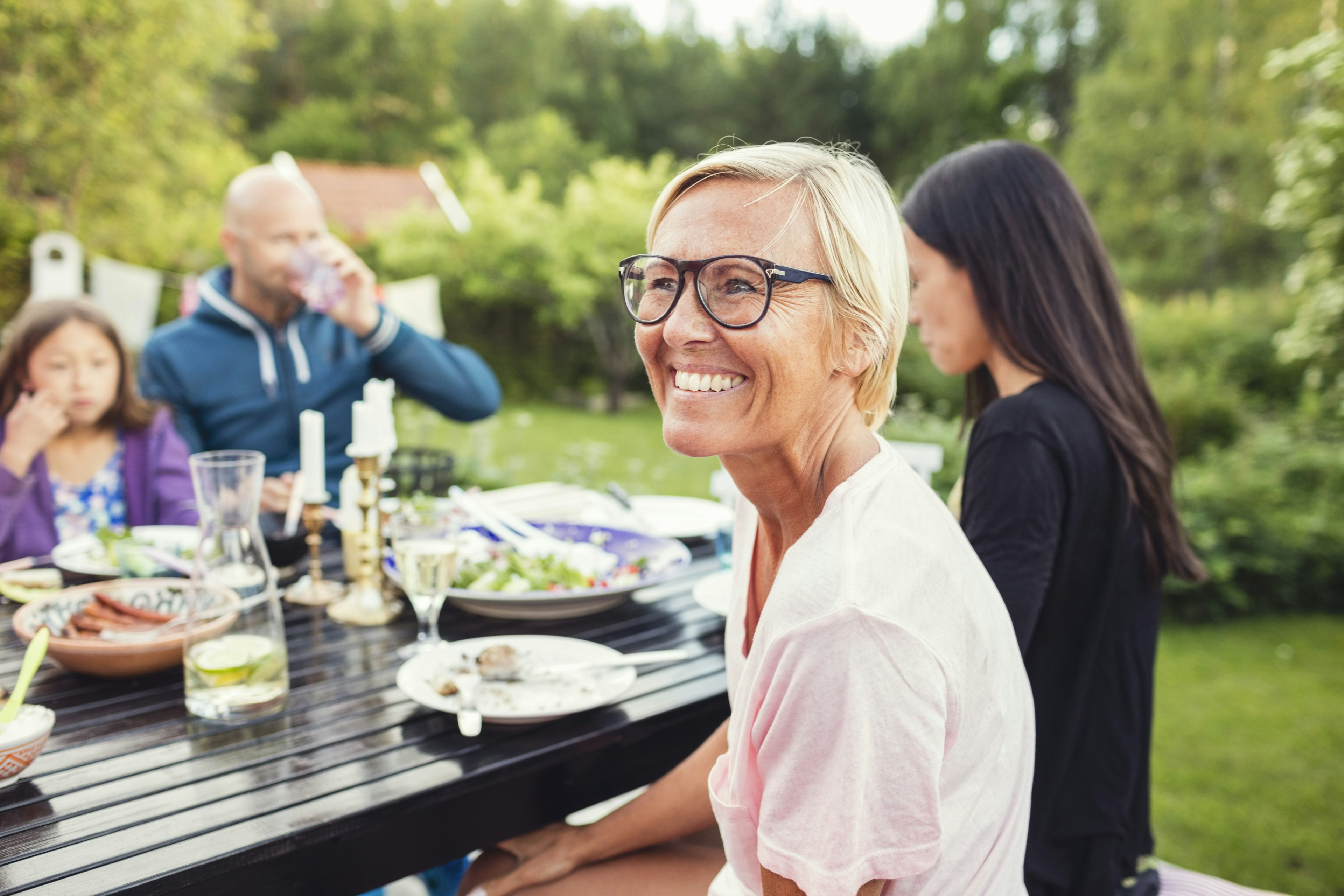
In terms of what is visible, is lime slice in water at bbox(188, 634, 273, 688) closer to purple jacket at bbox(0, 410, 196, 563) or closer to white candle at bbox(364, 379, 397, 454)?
white candle at bbox(364, 379, 397, 454)

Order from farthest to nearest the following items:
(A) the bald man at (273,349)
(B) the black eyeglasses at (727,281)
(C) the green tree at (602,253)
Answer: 1. (C) the green tree at (602,253)
2. (A) the bald man at (273,349)
3. (B) the black eyeglasses at (727,281)

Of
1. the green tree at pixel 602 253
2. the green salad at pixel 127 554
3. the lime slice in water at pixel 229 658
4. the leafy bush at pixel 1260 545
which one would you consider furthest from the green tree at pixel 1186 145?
the lime slice in water at pixel 229 658

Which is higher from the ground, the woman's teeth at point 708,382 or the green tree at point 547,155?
the green tree at point 547,155

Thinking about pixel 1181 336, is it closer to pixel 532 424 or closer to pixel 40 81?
pixel 532 424

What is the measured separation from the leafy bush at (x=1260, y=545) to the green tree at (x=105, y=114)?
29.9ft

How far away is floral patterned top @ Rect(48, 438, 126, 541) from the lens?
2656mm

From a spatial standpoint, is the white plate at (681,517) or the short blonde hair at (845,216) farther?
the white plate at (681,517)

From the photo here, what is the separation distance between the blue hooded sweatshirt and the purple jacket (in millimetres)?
337

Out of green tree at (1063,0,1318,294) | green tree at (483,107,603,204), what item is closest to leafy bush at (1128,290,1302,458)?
green tree at (1063,0,1318,294)

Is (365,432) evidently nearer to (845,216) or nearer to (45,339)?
(845,216)

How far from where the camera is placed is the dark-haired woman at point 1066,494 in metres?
1.53

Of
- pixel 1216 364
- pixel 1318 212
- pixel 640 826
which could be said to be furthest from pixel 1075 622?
pixel 1216 364

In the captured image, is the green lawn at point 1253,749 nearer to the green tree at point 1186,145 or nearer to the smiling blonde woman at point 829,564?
the smiling blonde woman at point 829,564

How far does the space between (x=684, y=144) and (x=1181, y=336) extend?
1780 cm
